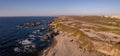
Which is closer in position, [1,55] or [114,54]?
[114,54]

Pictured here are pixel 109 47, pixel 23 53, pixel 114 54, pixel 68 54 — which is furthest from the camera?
pixel 23 53

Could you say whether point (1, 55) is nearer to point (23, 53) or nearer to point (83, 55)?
point (23, 53)

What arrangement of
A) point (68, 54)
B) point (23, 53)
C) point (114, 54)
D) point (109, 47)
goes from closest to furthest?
1. point (114, 54)
2. point (109, 47)
3. point (68, 54)
4. point (23, 53)

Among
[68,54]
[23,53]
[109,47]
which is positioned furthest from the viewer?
[23,53]

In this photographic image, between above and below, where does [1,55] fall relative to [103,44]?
below

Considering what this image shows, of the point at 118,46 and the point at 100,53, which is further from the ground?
the point at 118,46

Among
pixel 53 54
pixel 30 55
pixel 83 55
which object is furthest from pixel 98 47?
pixel 30 55

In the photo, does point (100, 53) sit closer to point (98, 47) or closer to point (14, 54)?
point (98, 47)

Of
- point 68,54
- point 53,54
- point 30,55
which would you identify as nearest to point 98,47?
point 68,54

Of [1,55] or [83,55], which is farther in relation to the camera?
[1,55]
